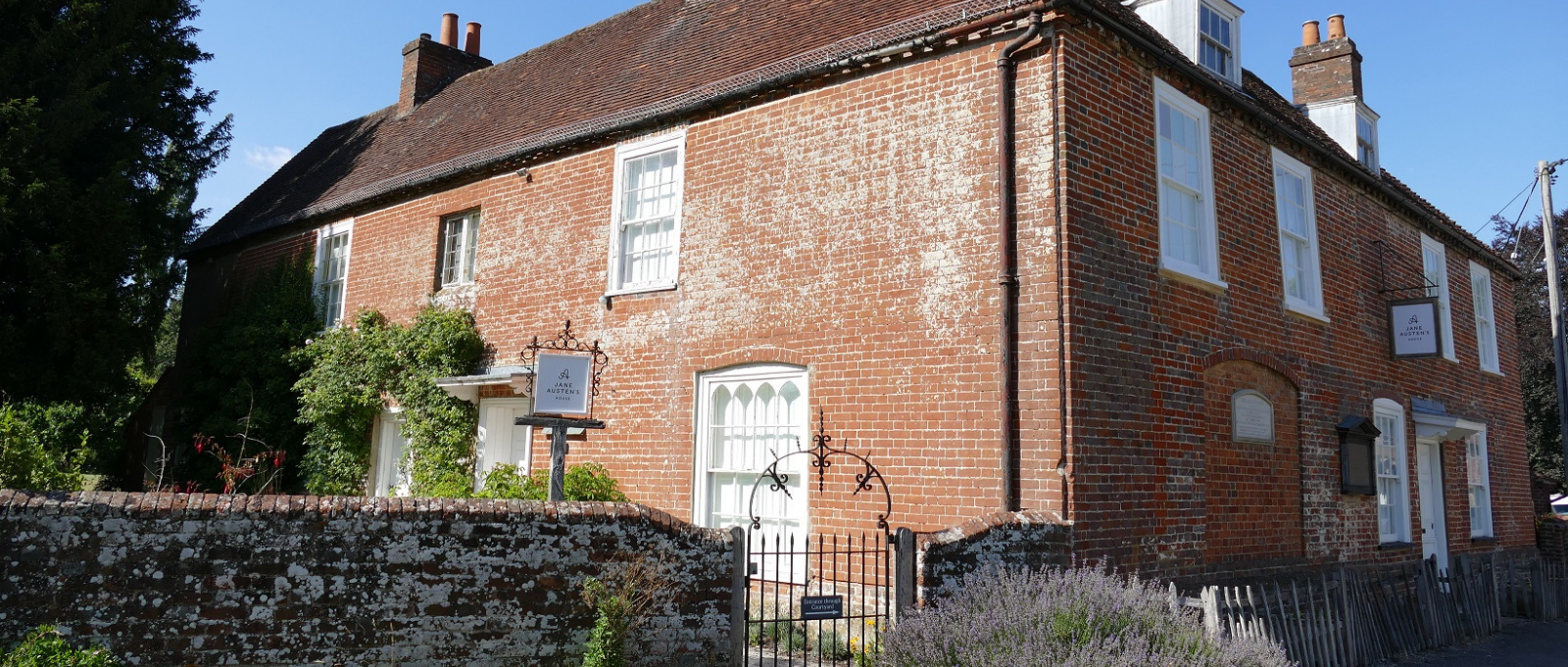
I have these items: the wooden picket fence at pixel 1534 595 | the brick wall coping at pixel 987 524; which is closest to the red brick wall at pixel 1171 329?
the brick wall coping at pixel 987 524

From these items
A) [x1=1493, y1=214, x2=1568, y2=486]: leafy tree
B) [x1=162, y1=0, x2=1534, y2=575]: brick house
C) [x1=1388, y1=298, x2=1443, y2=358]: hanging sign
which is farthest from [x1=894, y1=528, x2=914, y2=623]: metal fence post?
[x1=1493, y1=214, x2=1568, y2=486]: leafy tree

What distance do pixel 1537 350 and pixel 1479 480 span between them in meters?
16.7

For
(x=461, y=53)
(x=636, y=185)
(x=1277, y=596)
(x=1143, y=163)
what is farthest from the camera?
(x=461, y=53)

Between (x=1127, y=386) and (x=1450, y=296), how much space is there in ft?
36.7

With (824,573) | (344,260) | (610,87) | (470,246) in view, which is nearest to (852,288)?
(824,573)

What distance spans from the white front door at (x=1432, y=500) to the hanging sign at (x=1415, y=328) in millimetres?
1782

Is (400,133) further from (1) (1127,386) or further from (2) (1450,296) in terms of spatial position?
(2) (1450,296)

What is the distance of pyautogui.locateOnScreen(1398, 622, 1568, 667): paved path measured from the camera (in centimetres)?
1084

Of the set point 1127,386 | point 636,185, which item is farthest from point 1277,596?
point 636,185

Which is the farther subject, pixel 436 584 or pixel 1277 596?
pixel 1277 596

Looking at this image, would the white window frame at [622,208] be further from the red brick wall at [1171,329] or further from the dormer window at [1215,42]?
the dormer window at [1215,42]

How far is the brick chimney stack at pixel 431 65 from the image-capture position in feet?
66.8

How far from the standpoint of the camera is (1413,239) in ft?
53.3

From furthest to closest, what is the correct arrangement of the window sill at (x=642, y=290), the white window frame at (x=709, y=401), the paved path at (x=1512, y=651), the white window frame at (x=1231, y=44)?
1. the white window frame at (x=1231, y=44)
2. the window sill at (x=642, y=290)
3. the paved path at (x=1512, y=651)
4. the white window frame at (x=709, y=401)
